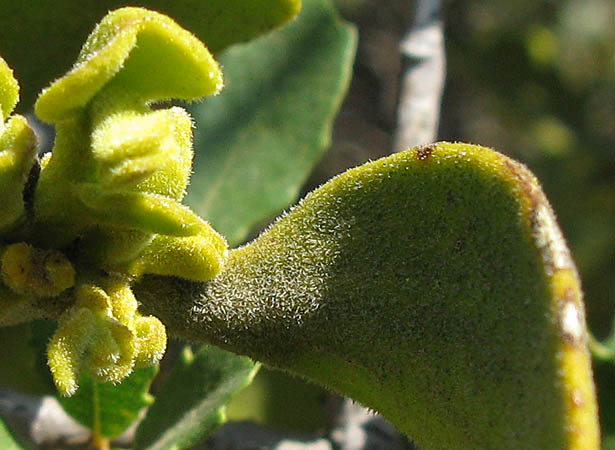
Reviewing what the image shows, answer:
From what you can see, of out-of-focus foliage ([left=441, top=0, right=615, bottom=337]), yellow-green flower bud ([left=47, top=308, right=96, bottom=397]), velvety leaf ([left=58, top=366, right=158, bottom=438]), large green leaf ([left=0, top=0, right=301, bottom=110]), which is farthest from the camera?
out-of-focus foliage ([left=441, top=0, right=615, bottom=337])

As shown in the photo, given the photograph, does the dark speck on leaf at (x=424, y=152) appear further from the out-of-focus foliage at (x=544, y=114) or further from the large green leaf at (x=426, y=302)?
the out-of-focus foliage at (x=544, y=114)

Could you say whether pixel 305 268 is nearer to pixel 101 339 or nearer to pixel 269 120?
pixel 101 339

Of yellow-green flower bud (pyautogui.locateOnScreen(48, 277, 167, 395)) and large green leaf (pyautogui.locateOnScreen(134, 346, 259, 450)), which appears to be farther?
large green leaf (pyautogui.locateOnScreen(134, 346, 259, 450))

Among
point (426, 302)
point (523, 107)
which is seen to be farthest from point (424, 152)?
point (523, 107)

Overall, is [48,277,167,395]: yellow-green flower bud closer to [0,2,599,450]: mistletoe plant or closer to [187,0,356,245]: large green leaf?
[0,2,599,450]: mistletoe plant

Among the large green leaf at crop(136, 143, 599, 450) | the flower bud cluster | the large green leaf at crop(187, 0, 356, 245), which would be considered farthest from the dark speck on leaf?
the large green leaf at crop(187, 0, 356, 245)

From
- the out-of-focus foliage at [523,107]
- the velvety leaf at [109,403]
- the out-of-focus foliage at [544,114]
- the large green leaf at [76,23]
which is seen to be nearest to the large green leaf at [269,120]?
the velvety leaf at [109,403]

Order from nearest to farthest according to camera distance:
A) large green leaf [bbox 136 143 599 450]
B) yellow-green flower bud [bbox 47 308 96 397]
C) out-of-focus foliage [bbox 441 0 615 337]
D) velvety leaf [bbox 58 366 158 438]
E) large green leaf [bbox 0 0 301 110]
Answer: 1. large green leaf [bbox 136 143 599 450]
2. yellow-green flower bud [bbox 47 308 96 397]
3. large green leaf [bbox 0 0 301 110]
4. velvety leaf [bbox 58 366 158 438]
5. out-of-focus foliage [bbox 441 0 615 337]
